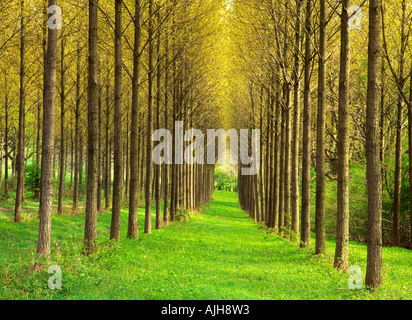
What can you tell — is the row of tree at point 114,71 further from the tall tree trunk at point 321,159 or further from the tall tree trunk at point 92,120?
the tall tree trunk at point 321,159

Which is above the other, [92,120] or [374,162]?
[92,120]

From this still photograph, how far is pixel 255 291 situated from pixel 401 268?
22.9ft

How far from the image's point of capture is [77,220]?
67.3ft

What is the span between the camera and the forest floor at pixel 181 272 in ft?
23.2

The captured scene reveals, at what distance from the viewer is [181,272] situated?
9.67 metres

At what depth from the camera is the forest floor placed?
7.07 meters

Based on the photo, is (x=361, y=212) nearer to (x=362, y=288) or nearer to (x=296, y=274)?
(x=296, y=274)

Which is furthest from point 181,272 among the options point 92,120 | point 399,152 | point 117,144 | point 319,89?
point 399,152

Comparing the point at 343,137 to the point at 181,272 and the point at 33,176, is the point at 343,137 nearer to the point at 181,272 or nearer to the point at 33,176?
the point at 181,272

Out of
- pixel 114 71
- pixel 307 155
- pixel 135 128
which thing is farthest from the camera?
pixel 114 71

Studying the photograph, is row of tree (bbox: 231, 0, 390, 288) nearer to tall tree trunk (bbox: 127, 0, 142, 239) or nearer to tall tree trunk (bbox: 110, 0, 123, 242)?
tall tree trunk (bbox: 127, 0, 142, 239)

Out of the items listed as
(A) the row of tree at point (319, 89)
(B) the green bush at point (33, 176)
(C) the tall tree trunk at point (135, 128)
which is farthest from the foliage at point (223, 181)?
(C) the tall tree trunk at point (135, 128)
